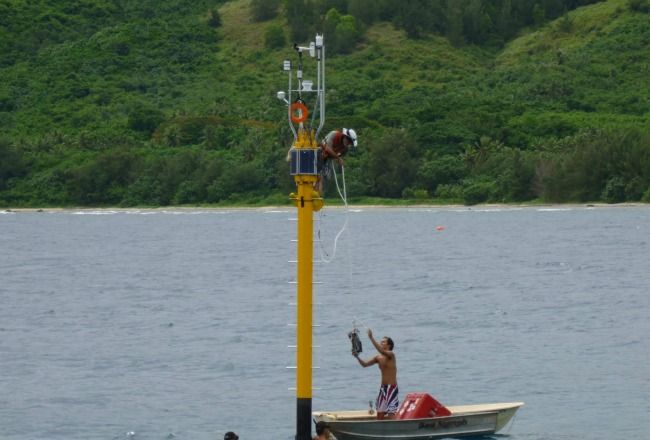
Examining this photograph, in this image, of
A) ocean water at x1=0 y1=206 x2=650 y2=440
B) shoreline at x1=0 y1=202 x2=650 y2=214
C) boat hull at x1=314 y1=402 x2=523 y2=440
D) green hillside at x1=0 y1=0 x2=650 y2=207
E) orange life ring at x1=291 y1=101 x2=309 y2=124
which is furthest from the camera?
green hillside at x1=0 y1=0 x2=650 y2=207

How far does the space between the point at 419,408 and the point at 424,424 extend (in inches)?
12.8

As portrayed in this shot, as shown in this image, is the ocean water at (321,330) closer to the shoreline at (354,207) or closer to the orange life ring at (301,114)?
the orange life ring at (301,114)

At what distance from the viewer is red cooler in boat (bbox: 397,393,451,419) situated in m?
30.5

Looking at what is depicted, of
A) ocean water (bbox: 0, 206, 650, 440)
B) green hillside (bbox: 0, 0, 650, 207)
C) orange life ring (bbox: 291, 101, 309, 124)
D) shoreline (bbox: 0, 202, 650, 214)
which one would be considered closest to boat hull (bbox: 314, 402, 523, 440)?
ocean water (bbox: 0, 206, 650, 440)

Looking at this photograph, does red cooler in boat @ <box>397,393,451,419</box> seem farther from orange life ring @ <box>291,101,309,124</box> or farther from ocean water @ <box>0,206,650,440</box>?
orange life ring @ <box>291,101,309,124</box>

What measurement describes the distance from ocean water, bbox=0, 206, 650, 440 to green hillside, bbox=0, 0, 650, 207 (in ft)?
59.3

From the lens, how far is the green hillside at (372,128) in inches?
5364

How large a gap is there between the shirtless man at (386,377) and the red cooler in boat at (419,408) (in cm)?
19

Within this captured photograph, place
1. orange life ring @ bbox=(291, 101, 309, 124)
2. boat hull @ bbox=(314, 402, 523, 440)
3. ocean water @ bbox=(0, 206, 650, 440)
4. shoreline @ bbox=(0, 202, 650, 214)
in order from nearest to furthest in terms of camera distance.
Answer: orange life ring @ bbox=(291, 101, 309, 124) → boat hull @ bbox=(314, 402, 523, 440) → ocean water @ bbox=(0, 206, 650, 440) → shoreline @ bbox=(0, 202, 650, 214)

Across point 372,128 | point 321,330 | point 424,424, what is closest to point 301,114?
point 424,424

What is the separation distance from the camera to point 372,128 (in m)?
158

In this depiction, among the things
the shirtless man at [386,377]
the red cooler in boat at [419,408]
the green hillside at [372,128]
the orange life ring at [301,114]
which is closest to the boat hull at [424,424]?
the red cooler in boat at [419,408]

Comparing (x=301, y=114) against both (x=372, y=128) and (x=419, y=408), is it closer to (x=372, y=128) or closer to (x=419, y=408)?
(x=419, y=408)

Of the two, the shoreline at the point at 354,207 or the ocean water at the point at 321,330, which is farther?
the shoreline at the point at 354,207
